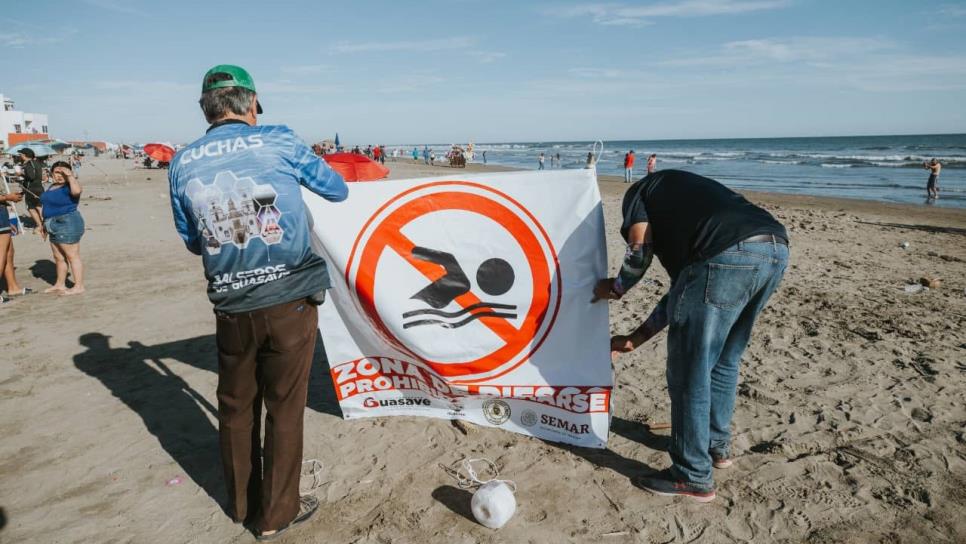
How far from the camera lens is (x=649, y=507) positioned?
2.79m

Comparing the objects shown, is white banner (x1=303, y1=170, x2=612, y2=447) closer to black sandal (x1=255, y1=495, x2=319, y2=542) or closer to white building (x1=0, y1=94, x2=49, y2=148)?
black sandal (x1=255, y1=495, x2=319, y2=542)

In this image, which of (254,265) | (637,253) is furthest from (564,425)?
(254,265)

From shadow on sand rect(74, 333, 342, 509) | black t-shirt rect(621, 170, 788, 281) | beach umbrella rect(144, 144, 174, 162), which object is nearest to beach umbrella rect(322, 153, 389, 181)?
shadow on sand rect(74, 333, 342, 509)

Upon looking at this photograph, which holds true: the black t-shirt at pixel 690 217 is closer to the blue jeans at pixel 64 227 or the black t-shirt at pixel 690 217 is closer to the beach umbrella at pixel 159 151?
the blue jeans at pixel 64 227

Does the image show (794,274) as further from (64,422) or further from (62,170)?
(62,170)

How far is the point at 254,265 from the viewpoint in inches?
91.6

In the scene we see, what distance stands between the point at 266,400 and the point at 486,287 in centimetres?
146

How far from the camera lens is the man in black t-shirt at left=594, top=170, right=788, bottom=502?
2480 millimetres

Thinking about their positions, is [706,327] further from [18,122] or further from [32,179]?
[18,122]

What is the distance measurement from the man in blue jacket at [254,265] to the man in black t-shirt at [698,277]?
5.40 feet

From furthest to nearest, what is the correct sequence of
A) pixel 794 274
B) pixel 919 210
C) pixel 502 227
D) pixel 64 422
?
1. pixel 919 210
2. pixel 794 274
3. pixel 64 422
4. pixel 502 227

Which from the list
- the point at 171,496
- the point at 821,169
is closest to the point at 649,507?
the point at 171,496

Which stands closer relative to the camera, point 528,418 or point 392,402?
point 528,418

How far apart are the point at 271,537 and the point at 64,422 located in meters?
2.41
